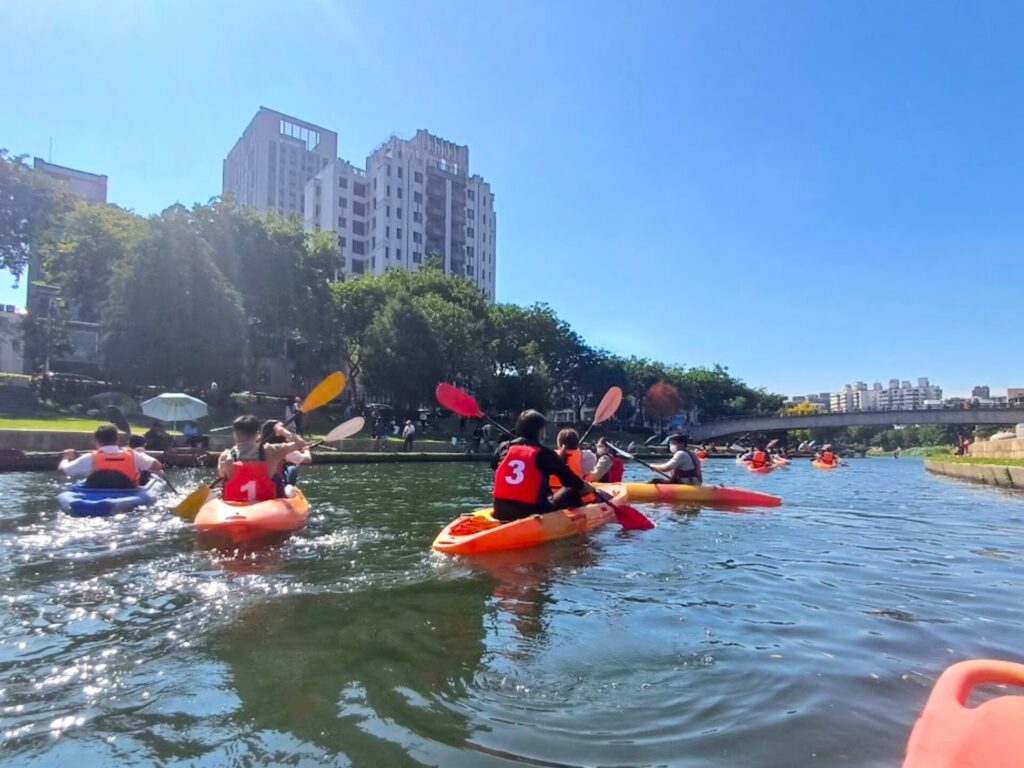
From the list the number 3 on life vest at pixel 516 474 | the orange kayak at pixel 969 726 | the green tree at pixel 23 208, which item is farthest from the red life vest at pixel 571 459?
the green tree at pixel 23 208

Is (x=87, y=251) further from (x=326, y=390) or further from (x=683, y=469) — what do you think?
(x=683, y=469)

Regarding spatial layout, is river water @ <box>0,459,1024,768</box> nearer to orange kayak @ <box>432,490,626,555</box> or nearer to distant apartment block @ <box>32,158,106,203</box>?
orange kayak @ <box>432,490,626,555</box>

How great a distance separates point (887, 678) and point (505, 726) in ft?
7.33

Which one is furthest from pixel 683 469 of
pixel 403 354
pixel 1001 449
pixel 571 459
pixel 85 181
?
pixel 85 181

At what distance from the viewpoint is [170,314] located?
102 feet

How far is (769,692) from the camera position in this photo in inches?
138

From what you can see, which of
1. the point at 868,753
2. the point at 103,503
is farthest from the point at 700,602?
the point at 103,503

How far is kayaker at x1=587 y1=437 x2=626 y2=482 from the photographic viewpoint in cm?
1230

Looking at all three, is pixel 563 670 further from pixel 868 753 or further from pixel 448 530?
pixel 448 530

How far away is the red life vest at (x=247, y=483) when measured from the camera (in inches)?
333

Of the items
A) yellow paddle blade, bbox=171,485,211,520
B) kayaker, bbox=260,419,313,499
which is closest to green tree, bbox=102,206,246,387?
yellow paddle blade, bbox=171,485,211,520

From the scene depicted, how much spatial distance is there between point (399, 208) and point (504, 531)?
78924 mm

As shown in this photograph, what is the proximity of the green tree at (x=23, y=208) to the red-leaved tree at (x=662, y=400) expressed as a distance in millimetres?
54797

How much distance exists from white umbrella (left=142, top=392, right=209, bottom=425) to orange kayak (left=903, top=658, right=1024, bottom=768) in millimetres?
22033
